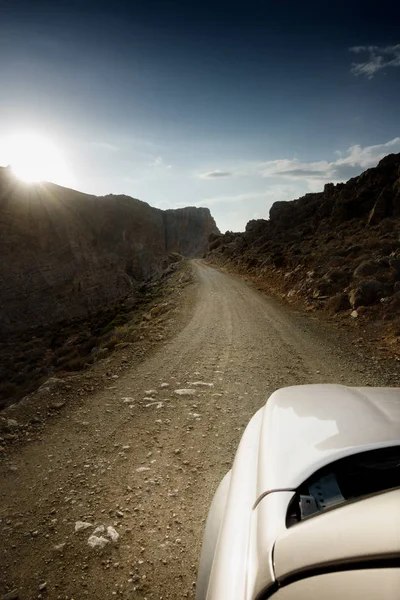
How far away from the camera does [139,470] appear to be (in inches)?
157

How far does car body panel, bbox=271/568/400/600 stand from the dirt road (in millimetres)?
2064

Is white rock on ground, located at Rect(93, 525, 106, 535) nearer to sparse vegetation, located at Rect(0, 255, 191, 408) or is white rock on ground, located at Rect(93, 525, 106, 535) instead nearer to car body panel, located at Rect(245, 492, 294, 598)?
car body panel, located at Rect(245, 492, 294, 598)

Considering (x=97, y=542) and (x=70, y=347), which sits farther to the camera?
(x=70, y=347)

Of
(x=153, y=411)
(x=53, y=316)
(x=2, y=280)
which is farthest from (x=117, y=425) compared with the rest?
(x=2, y=280)

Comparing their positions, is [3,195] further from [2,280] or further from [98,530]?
[98,530]

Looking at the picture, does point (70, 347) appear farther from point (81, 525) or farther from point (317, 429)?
point (317, 429)

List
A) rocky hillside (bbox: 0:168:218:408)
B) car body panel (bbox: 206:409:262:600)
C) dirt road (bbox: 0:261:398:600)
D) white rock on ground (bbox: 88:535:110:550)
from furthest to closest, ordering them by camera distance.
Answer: rocky hillside (bbox: 0:168:218:408) → white rock on ground (bbox: 88:535:110:550) → dirt road (bbox: 0:261:398:600) → car body panel (bbox: 206:409:262:600)

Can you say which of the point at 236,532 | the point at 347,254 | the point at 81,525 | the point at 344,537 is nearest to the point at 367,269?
the point at 347,254

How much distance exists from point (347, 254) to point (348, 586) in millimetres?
20082

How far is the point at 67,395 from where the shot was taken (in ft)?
20.4

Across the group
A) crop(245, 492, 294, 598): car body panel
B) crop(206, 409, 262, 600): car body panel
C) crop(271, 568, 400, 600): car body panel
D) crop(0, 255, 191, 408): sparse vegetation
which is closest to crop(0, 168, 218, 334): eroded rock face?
crop(0, 255, 191, 408): sparse vegetation

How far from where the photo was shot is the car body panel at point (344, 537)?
3.35ft

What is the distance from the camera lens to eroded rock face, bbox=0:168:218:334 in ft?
146

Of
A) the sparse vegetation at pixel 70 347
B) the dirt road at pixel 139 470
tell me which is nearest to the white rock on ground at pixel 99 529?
the dirt road at pixel 139 470
